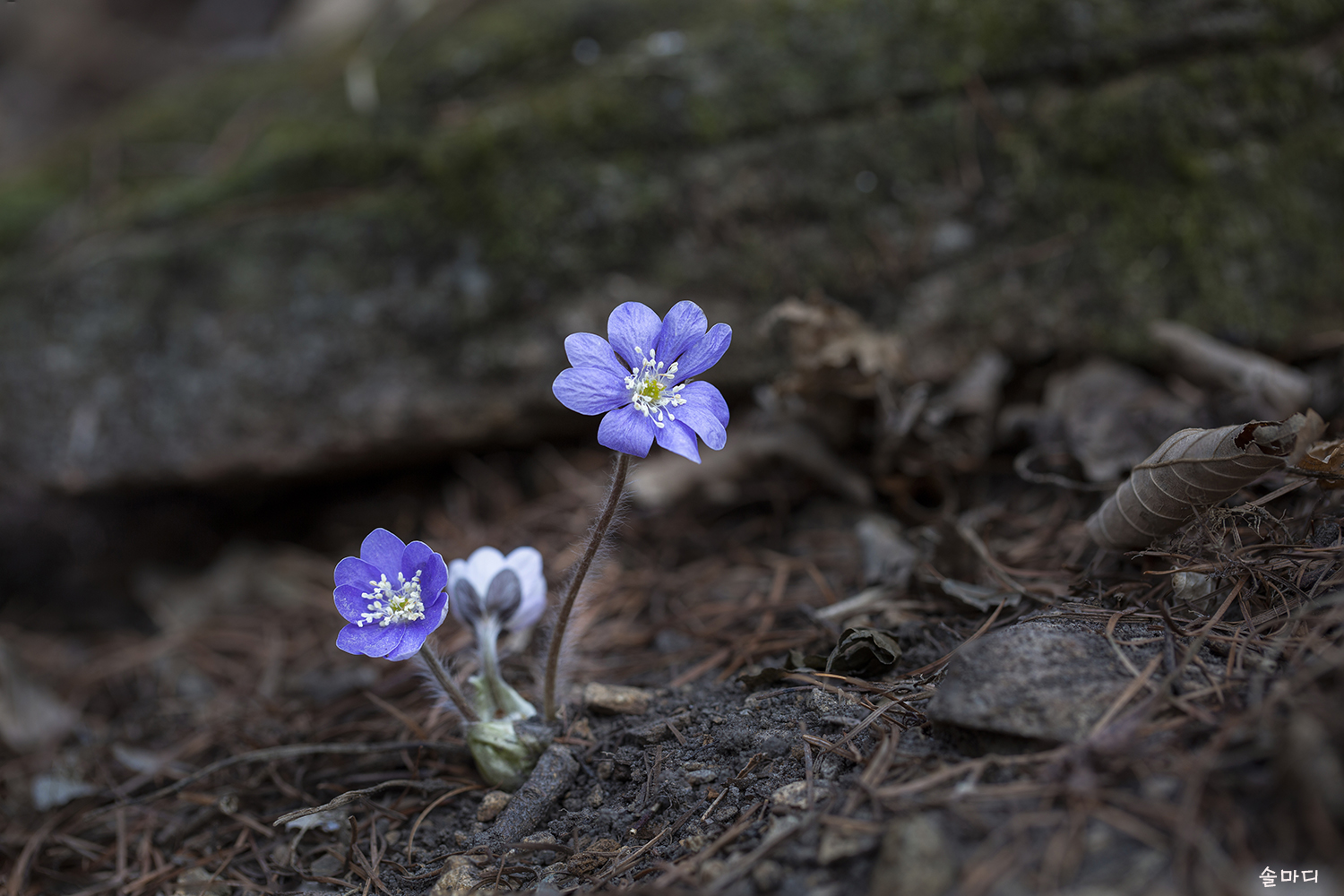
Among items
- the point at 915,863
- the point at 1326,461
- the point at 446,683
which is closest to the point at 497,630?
the point at 446,683

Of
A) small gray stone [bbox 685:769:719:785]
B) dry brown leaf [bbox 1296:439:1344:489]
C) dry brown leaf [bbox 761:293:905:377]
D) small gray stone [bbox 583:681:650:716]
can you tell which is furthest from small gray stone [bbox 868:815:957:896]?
dry brown leaf [bbox 761:293:905:377]

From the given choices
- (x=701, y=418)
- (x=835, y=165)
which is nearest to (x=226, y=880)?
(x=701, y=418)

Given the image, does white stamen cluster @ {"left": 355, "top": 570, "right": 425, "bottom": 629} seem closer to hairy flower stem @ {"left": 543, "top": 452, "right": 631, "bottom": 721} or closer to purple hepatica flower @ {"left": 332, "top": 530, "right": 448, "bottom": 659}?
purple hepatica flower @ {"left": 332, "top": 530, "right": 448, "bottom": 659}

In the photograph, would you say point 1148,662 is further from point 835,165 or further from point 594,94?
point 594,94

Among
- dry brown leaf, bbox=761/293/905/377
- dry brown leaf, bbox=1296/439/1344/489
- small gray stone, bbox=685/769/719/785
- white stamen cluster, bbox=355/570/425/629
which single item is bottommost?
small gray stone, bbox=685/769/719/785

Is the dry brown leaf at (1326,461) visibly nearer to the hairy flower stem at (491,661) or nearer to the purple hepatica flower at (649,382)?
the purple hepatica flower at (649,382)
